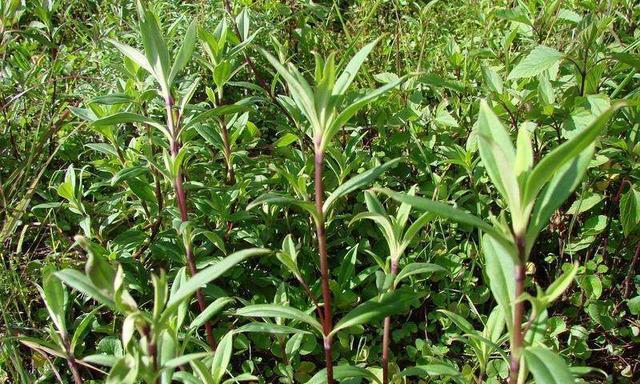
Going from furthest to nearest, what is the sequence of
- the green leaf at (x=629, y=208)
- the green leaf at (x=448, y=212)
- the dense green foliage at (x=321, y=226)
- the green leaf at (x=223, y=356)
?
the green leaf at (x=629, y=208), the dense green foliage at (x=321, y=226), the green leaf at (x=223, y=356), the green leaf at (x=448, y=212)

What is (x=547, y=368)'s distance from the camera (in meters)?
1.14

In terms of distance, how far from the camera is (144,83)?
2408mm

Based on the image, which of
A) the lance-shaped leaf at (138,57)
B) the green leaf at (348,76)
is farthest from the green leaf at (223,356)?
the lance-shaped leaf at (138,57)

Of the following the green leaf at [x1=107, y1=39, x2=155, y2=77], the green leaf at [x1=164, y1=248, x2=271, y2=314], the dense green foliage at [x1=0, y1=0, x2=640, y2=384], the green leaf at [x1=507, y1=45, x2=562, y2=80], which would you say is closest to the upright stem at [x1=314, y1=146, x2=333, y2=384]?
the dense green foliage at [x1=0, y1=0, x2=640, y2=384]

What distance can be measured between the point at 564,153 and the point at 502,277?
0.39 m

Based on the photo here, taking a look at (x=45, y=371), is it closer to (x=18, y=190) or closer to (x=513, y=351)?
(x=18, y=190)

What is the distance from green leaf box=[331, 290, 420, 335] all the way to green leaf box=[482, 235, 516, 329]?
0.25 metres

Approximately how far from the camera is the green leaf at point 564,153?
40.9 inches

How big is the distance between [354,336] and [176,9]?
2.13 m

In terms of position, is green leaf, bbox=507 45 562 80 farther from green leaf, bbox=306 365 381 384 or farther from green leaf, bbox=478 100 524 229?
green leaf, bbox=306 365 381 384

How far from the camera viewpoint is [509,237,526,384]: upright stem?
1.20 m

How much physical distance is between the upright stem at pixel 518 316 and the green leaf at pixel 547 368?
7 cm

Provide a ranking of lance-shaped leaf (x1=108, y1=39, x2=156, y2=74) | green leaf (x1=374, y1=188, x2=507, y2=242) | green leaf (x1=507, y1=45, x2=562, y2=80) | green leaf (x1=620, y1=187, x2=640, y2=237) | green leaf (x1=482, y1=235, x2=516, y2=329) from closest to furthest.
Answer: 1. green leaf (x1=374, y1=188, x2=507, y2=242)
2. green leaf (x1=482, y1=235, x2=516, y2=329)
3. lance-shaped leaf (x1=108, y1=39, x2=156, y2=74)
4. green leaf (x1=620, y1=187, x2=640, y2=237)
5. green leaf (x1=507, y1=45, x2=562, y2=80)

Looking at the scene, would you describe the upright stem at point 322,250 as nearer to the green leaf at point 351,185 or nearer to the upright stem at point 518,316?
Result: the green leaf at point 351,185
